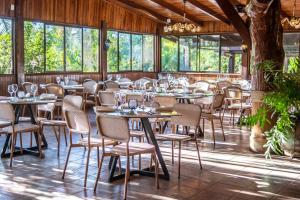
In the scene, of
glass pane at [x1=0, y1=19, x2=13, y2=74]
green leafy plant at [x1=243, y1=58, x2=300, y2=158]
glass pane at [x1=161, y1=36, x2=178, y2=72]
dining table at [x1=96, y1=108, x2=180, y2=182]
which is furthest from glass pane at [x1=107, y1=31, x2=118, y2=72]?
dining table at [x1=96, y1=108, x2=180, y2=182]

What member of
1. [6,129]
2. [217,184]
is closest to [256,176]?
[217,184]

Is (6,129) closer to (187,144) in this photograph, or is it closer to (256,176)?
(187,144)

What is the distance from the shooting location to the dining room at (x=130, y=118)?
15.7 feet

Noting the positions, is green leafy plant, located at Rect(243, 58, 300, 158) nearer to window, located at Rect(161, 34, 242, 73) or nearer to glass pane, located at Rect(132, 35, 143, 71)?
window, located at Rect(161, 34, 242, 73)

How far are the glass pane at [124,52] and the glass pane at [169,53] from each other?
1.75 meters

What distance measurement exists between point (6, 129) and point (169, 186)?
99.2 inches

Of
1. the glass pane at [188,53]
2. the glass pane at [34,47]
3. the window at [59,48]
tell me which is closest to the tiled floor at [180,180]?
the glass pane at [34,47]

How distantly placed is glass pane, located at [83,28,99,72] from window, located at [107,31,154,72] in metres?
0.57

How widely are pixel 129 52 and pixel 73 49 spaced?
2725mm

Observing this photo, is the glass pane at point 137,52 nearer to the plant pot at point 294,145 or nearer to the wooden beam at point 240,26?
the wooden beam at point 240,26

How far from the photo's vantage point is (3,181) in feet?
16.2

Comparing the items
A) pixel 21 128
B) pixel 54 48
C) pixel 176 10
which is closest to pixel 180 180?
pixel 21 128

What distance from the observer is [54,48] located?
38.3ft

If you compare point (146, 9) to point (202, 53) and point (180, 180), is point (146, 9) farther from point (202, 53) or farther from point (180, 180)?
point (180, 180)
